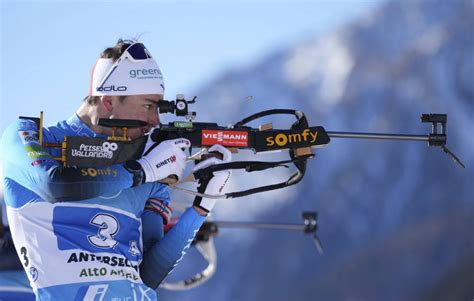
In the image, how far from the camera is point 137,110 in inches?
222

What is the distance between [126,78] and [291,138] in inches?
34.5

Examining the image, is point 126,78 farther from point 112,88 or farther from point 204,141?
point 204,141

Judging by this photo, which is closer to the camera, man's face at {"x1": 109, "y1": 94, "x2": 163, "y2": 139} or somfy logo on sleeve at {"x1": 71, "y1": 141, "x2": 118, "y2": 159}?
somfy logo on sleeve at {"x1": 71, "y1": 141, "x2": 118, "y2": 159}

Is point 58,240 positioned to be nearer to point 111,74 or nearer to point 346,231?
point 111,74

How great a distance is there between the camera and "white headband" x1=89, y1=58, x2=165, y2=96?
566 cm

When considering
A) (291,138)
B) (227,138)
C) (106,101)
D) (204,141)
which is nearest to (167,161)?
(204,141)

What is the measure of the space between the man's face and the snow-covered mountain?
457 inches

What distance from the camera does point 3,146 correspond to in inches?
218

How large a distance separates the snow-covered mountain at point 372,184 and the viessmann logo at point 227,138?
11472 millimetres

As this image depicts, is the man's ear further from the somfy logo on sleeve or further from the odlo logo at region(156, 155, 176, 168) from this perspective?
the odlo logo at region(156, 155, 176, 168)

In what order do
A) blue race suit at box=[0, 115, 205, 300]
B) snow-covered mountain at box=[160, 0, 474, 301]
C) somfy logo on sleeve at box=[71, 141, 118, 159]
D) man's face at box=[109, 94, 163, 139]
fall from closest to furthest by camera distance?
blue race suit at box=[0, 115, 205, 300], somfy logo on sleeve at box=[71, 141, 118, 159], man's face at box=[109, 94, 163, 139], snow-covered mountain at box=[160, 0, 474, 301]

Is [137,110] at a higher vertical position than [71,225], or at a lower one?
higher

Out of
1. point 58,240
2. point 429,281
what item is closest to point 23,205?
point 58,240

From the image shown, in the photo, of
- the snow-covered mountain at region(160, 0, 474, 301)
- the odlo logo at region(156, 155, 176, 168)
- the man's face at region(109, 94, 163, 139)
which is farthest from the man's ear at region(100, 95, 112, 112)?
the snow-covered mountain at region(160, 0, 474, 301)
